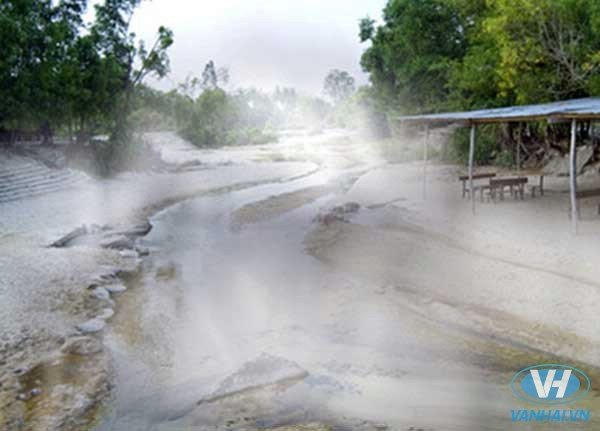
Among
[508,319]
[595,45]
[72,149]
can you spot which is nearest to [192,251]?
[508,319]

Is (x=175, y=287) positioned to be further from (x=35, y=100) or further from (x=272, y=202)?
(x=35, y=100)

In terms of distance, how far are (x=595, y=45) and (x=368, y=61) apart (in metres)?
21.3

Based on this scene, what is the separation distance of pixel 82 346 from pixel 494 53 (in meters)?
16.9

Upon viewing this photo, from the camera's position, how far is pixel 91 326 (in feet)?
26.2

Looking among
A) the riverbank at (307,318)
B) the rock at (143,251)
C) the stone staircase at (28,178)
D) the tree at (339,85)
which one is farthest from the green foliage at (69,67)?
the tree at (339,85)

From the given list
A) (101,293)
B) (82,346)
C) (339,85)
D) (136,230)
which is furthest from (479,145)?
(339,85)

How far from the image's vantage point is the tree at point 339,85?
447 ft

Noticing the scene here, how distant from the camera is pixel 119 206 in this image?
1881 cm

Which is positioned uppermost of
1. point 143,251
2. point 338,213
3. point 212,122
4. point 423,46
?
point 423,46

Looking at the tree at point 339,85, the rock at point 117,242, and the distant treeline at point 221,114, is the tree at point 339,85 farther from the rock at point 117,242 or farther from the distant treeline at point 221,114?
the rock at point 117,242

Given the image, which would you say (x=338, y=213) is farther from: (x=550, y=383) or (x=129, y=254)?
(x=550, y=383)

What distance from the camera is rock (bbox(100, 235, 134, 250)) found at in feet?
42.0

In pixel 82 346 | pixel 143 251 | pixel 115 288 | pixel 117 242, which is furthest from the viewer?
pixel 117 242

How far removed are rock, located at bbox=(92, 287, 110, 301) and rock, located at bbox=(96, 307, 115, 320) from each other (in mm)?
522
